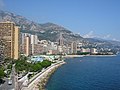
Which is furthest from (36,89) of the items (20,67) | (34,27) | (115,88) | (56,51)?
(34,27)

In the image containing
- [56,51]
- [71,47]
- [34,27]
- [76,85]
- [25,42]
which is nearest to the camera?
[76,85]

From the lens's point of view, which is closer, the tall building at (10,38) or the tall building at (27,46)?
the tall building at (10,38)

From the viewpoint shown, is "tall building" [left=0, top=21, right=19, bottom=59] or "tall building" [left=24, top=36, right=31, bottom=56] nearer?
"tall building" [left=0, top=21, right=19, bottom=59]

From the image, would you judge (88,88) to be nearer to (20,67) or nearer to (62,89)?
(62,89)

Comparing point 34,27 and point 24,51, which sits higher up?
point 34,27

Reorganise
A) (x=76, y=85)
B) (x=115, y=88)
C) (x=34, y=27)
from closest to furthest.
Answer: (x=115, y=88)
(x=76, y=85)
(x=34, y=27)

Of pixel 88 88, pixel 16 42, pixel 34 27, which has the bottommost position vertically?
pixel 88 88

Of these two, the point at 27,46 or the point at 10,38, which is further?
the point at 27,46

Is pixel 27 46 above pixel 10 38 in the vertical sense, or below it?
below
